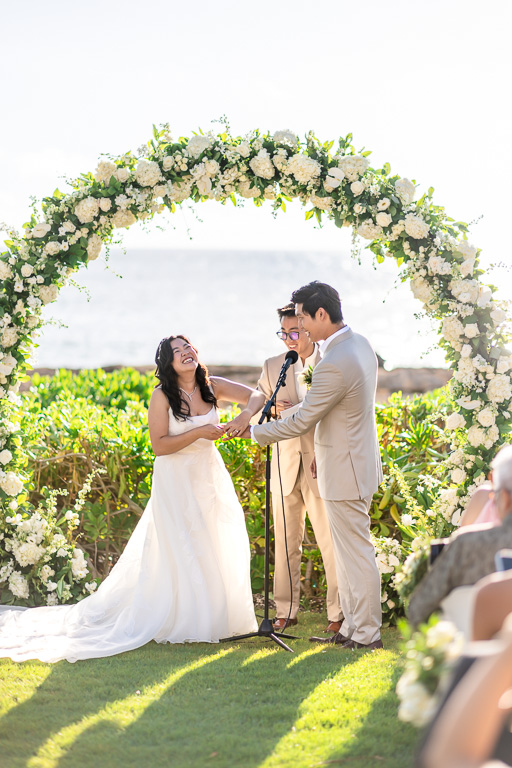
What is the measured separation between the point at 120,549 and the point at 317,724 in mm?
3038

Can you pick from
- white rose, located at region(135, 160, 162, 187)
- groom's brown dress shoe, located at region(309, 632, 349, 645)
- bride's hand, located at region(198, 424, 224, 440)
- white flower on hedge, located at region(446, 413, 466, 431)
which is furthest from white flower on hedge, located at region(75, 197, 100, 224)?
groom's brown dress shoe, located at region(309, 632, 349, 645)

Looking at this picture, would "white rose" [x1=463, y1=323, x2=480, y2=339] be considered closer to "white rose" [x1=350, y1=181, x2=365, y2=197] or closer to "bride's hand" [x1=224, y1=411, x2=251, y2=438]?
"white rose" [x1=350, y1=181, x2=365, y2=197]

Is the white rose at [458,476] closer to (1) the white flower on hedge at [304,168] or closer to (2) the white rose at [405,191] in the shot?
(2) the white rose at [405,191]

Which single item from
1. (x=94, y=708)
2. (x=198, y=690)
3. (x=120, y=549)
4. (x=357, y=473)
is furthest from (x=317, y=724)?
(x=120, y=549)

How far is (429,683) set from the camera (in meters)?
2.34

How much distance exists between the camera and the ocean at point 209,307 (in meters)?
53.4

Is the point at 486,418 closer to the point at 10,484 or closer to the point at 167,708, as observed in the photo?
the point at 167,708

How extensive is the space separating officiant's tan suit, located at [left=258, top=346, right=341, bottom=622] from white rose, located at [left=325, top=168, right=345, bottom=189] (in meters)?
1.19

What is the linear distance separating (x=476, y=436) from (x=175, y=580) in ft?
7.33

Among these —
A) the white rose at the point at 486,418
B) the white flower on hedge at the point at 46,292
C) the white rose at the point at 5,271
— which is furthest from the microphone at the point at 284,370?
the white rose at the point at 5,271

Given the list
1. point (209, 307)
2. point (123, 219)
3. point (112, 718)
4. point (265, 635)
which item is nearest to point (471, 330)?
point (265, 635)

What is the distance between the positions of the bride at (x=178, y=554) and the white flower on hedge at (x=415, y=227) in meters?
1.55

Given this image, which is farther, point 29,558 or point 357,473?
point 29,558

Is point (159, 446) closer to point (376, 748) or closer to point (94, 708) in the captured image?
point (94, 708)
